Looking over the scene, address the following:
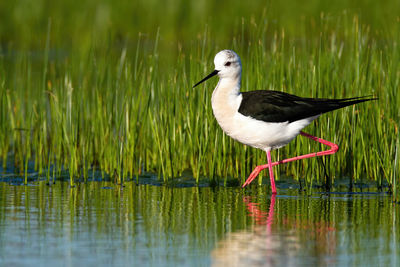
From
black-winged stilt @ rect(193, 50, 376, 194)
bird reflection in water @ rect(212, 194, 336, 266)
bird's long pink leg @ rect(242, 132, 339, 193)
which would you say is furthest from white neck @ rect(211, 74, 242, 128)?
bird reflection in water @ rect(212, 194, 336, 266)

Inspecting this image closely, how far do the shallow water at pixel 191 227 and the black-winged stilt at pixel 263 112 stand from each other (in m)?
0.75

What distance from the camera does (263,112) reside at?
8984 mm

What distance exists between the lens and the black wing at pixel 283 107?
896 centimetres

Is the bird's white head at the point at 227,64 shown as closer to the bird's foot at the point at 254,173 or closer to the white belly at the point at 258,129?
the white belly at the point at 258,129

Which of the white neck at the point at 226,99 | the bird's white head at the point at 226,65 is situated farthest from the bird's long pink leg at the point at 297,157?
the bird's white head at the point at 226,65

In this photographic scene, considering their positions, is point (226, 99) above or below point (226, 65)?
below

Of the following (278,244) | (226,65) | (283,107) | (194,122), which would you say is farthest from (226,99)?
(278,244)

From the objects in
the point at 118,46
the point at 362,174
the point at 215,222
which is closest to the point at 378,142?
the point at 362,174

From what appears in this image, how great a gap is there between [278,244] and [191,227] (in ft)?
3.49

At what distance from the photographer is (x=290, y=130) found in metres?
9.05

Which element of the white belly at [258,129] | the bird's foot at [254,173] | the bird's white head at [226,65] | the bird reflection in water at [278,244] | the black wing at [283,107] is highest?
the bird's white head at [226,65]

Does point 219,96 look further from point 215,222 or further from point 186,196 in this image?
point 215,222

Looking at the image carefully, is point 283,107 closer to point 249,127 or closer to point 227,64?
point 249,127

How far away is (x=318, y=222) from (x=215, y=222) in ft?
3.42
